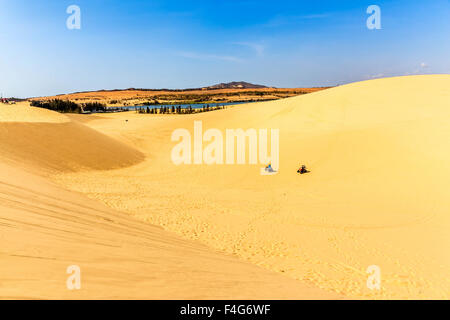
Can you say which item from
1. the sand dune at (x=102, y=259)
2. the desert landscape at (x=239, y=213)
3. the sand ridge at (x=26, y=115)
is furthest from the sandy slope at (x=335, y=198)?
the sand ridge at (x=26, y=115)

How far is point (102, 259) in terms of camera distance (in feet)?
15.3

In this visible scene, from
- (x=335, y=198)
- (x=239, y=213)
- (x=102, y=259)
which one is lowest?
(x=239, y=213)

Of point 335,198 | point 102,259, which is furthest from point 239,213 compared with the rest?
point 102,259

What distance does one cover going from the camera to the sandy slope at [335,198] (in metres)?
7.20

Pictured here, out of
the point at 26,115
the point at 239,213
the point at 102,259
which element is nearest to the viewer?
the point at 102,259

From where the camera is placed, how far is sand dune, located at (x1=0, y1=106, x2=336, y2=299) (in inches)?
141

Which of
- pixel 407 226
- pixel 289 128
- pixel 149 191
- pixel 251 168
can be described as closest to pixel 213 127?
pixel 289 128

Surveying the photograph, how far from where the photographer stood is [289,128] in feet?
75.8

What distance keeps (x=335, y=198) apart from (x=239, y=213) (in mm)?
4538

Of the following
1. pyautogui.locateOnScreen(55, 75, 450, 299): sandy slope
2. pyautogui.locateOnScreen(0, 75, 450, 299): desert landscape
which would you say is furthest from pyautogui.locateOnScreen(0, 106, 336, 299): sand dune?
pyautogui.locateOnScreen(55, 75, 450, 299): sandy slope

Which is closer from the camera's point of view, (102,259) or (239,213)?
(102,259)

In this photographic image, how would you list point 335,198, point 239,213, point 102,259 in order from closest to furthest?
point 102,259 < point 239,213 < point 335,198

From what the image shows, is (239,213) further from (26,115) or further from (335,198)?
(26,115)
